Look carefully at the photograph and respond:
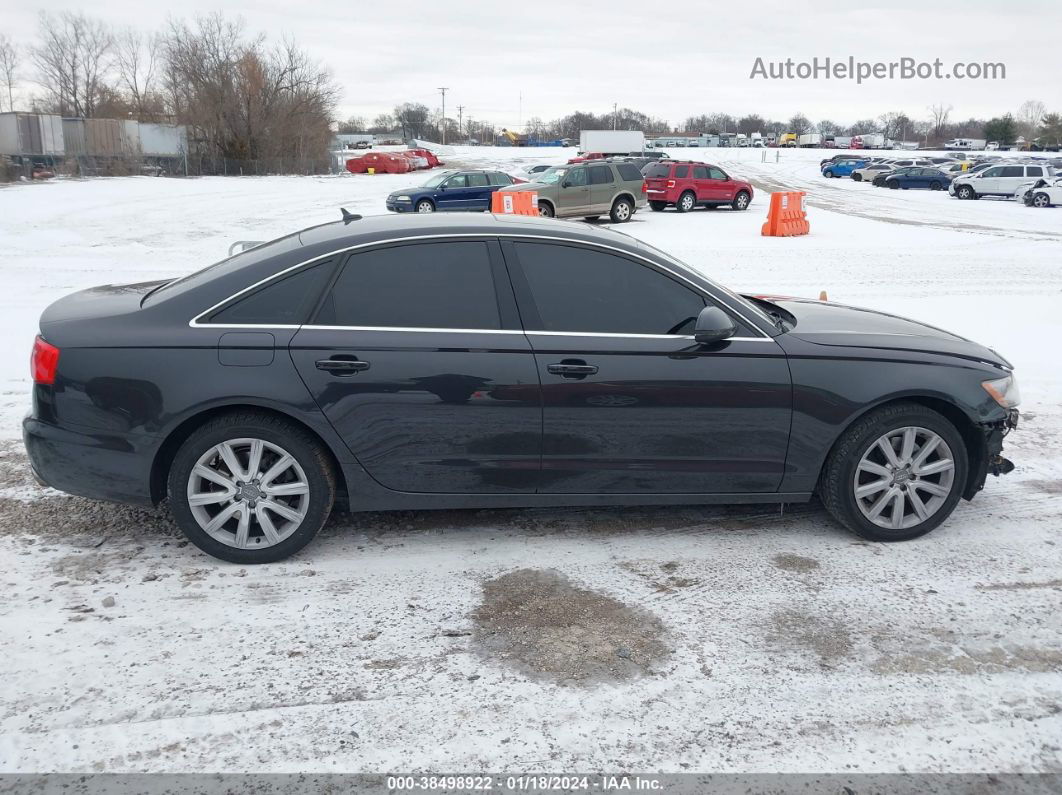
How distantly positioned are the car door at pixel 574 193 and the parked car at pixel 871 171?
3105 centimetres

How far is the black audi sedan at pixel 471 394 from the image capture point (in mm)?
4188

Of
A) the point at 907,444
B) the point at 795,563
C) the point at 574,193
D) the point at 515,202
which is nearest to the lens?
the point at 795,563

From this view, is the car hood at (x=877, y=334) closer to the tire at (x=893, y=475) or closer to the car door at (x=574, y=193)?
the tire at (x=893, y=475)

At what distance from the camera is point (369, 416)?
13.9 ft

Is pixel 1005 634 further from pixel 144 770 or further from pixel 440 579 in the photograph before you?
pixel 144 770

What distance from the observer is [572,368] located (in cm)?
432

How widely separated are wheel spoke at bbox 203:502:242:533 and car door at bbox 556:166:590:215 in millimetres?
19965

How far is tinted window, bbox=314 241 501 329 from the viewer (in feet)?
14.2

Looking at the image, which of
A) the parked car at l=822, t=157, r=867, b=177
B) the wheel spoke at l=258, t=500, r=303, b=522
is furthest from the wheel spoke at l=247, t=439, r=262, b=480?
the parked car at l=822, t=157, r=867, b=177

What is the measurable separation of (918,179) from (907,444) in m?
45.4

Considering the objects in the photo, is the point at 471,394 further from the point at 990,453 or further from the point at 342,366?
the point at 990,453

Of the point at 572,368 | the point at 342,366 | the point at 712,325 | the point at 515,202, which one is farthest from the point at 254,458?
the point at 515,202

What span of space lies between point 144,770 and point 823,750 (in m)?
2.28

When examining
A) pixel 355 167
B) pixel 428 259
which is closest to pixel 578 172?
pixel 428 259
